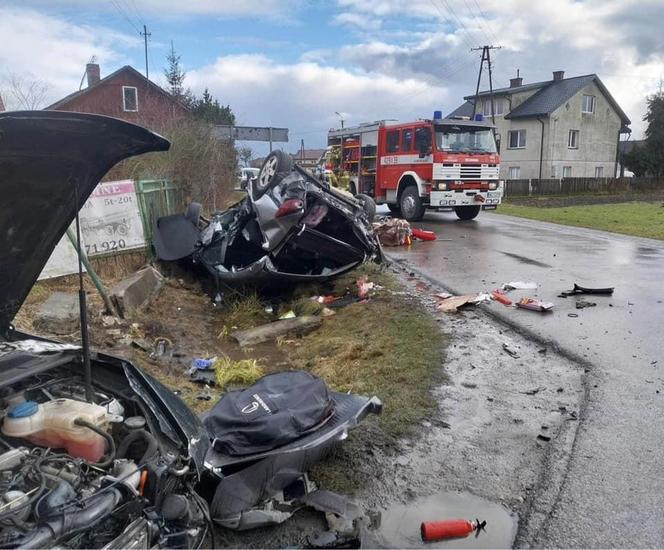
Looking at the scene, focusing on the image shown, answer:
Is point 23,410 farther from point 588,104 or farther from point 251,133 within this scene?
point 588,104

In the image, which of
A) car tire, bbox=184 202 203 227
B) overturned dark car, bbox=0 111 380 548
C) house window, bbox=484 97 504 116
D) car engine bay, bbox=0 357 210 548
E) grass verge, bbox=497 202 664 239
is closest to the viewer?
car engine bay, bbox=0 357 210 548

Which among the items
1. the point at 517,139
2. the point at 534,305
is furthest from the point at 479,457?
the point at 517,139

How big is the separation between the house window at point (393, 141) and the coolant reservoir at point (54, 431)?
51.0 feet

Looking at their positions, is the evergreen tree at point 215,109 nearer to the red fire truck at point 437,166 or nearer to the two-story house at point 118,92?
the two-story house at point 118,92

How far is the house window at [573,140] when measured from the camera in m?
39.9

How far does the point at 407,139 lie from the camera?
16406 mm

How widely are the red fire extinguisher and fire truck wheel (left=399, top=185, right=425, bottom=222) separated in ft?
45.4

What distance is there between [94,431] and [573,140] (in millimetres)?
43131

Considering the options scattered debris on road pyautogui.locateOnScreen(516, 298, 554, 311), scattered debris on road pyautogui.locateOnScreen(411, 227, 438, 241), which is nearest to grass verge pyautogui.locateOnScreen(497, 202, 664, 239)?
scattered debris on road pyautogui.locateOnScreen(411, 227, 438, 241)

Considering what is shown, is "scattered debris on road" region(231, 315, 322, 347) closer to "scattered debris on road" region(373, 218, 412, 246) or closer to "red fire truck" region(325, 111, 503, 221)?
"scattered debris on road" region(373, 218, 412, 246)

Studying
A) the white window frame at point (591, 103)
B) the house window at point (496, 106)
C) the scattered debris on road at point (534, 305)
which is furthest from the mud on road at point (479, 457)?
the white window frame at point (591, 103)

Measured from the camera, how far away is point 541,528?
111 inches

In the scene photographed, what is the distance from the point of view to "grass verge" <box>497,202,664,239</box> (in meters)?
14.8

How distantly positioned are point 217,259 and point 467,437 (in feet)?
17.6
